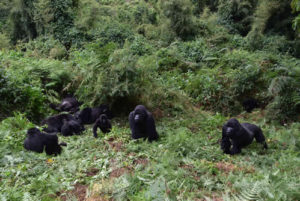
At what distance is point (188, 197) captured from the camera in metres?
3.02

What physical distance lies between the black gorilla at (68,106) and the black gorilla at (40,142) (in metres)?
2.56

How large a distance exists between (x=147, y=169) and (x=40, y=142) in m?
2.43

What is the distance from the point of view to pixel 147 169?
12.4 ft

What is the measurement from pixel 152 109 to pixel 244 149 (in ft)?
9.87

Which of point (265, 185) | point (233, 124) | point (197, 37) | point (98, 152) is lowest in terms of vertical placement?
point (197, 37)

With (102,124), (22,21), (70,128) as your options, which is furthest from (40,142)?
(22,21)

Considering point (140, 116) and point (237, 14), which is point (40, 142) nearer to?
point (140, 116)

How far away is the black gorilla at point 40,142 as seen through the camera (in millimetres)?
4887

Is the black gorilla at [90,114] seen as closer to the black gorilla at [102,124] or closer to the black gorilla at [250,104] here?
the black gorilla at [102,124]

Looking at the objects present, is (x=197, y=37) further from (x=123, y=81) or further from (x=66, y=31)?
(x=123, y=81)

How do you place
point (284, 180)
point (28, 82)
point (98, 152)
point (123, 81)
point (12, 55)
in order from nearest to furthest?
point (284, 180)
point (98, 152)
point (123, 81)
point (28, 82)
point (12, 55)

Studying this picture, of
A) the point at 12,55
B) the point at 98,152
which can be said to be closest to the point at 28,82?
the point at 12,55

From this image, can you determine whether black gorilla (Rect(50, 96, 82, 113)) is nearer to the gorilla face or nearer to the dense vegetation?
the dense vegetation

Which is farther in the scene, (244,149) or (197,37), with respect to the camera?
(197,37)
